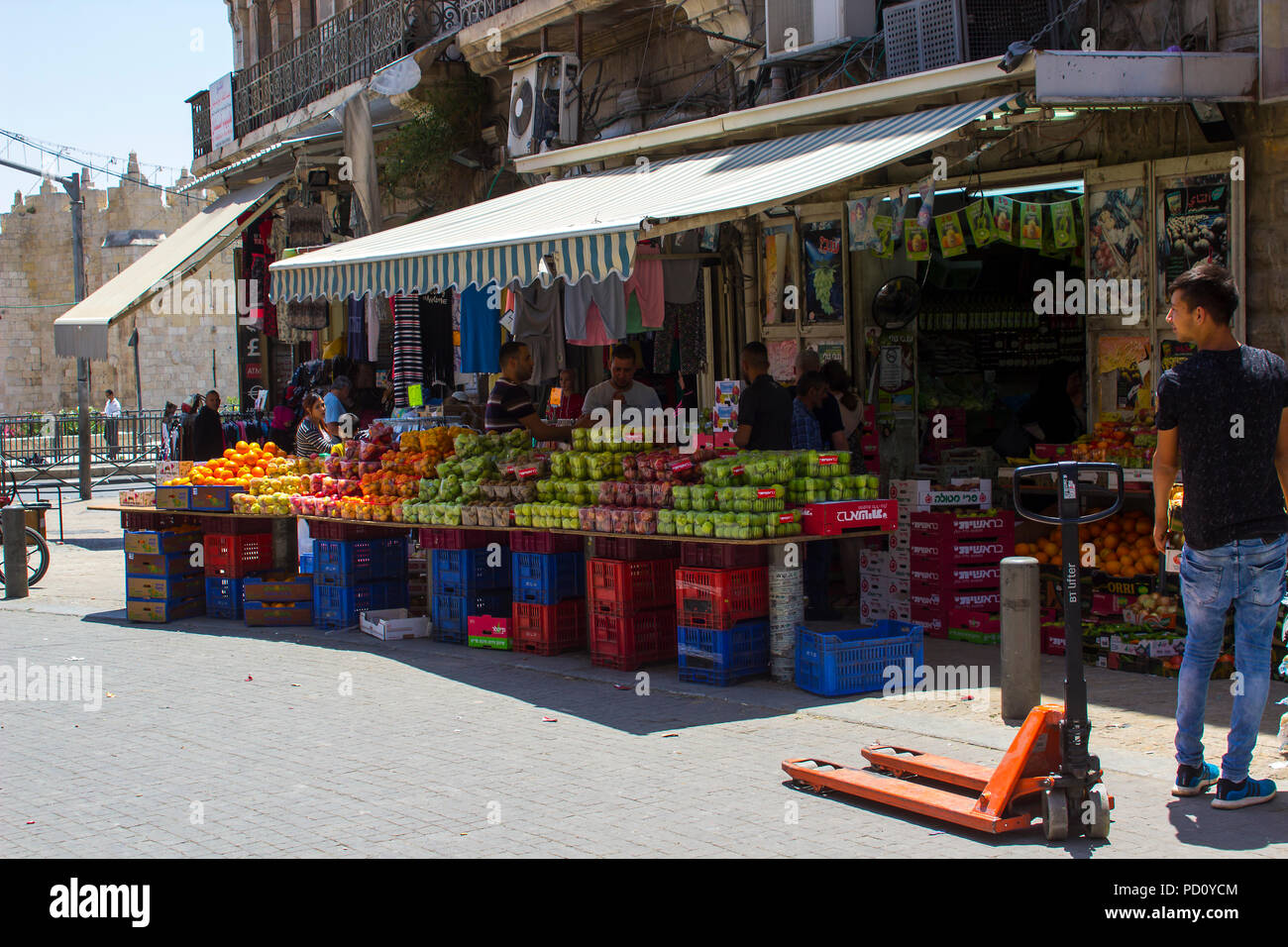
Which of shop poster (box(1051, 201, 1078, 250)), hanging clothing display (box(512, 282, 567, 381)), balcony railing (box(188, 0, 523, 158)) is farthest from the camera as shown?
balcony railing (box(188, 0, 523, 158))

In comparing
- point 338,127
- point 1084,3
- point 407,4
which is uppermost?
point 407,4

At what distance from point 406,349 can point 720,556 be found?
373 inches

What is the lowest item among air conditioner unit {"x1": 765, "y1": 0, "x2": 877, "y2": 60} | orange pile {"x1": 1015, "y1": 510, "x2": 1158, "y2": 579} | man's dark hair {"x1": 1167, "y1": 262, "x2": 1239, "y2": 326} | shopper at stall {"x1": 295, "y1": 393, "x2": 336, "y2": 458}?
orange pile {"x1": 1015, "y1": 510, "x2": 1158, "y2": 579}

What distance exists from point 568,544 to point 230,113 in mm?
19579

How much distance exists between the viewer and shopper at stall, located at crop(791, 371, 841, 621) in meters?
10.5

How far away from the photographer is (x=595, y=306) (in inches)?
522

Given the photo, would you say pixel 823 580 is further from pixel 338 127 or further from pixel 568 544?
pixel 338 127

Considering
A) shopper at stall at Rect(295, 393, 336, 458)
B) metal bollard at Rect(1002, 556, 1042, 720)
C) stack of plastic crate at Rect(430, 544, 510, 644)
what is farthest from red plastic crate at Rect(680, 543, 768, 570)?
Result: shopper at stall at Rect(295, 393, 336, 458)

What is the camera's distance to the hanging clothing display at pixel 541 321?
14.3 m

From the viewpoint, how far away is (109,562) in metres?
16.9

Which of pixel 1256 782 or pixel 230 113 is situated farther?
pixel 230 113

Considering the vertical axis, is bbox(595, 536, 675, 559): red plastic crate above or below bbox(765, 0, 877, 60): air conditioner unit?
below

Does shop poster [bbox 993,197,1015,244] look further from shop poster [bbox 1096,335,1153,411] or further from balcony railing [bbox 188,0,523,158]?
balcony railing [bbox 188,0,523,158]

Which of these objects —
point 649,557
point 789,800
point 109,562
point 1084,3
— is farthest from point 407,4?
point 789,800
